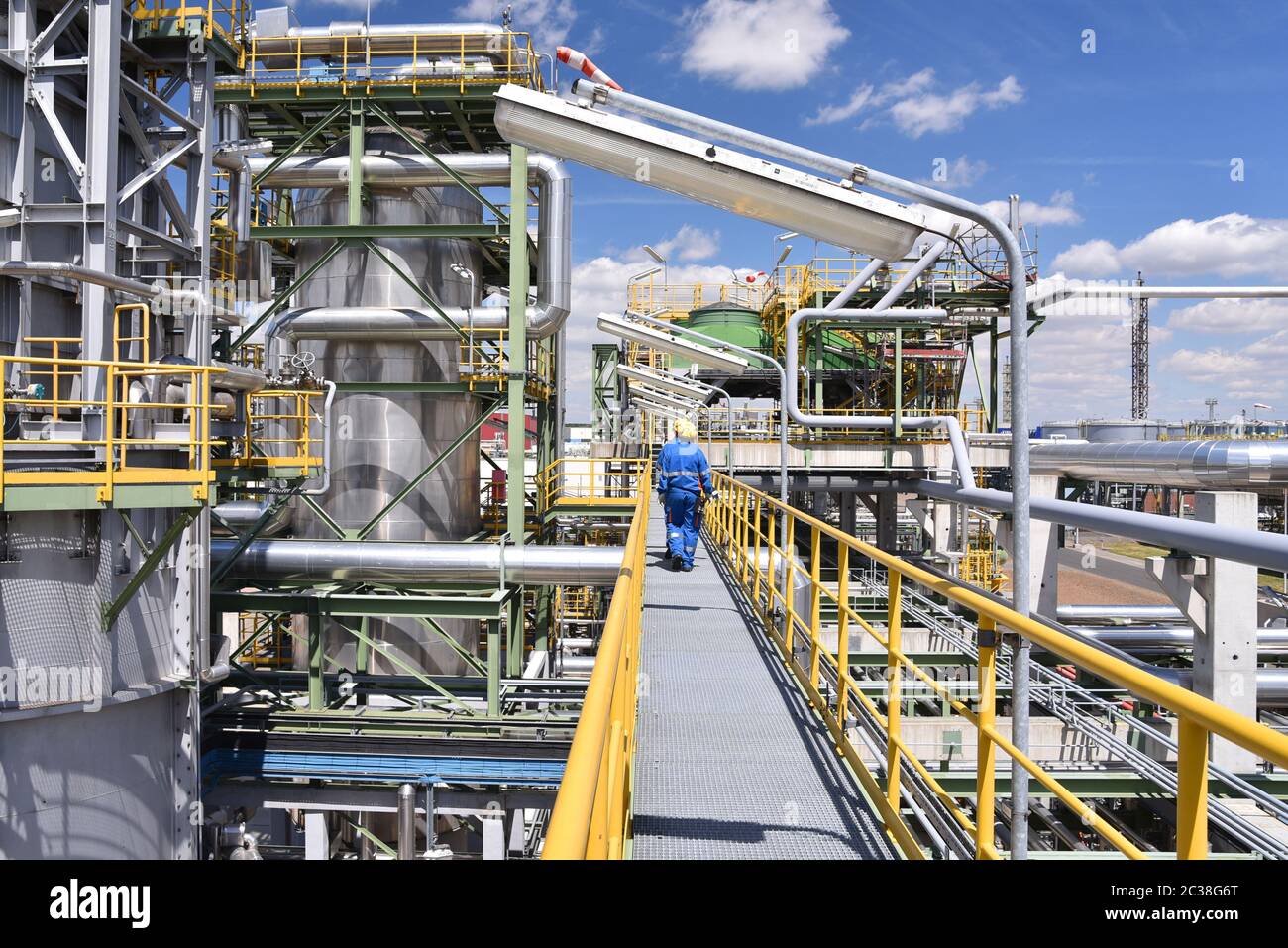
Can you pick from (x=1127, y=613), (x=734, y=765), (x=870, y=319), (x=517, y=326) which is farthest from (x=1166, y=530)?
(x=1127, y=613)

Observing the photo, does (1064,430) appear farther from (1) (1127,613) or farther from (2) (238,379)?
(2) (238,379)

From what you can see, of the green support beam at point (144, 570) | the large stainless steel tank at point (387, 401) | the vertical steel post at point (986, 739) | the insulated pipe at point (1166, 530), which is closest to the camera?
the vertical steel post at point (986, 739)

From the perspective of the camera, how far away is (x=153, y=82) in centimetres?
1059

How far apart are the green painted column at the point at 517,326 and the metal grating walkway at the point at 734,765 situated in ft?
23.9

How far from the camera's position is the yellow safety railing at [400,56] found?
13188 mm

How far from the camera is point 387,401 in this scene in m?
14.3

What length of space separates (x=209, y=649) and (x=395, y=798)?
299 centimetres

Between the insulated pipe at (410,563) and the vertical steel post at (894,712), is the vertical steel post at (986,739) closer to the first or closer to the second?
the vertical steel post at (894,712)

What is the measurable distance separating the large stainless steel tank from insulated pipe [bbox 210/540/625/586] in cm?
250

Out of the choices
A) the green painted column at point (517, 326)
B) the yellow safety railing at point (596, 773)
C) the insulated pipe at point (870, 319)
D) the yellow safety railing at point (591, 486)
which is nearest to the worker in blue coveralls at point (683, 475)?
the insulated pipe at point (870, 319)

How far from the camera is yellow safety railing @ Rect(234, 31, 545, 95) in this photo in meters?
13.2

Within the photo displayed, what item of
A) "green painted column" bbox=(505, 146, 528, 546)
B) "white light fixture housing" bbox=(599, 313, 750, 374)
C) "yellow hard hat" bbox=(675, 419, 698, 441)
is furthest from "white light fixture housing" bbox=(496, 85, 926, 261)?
"green painted column" bbox=(505, 146, 528, 546)

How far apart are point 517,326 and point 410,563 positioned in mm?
4307
